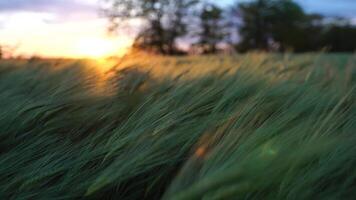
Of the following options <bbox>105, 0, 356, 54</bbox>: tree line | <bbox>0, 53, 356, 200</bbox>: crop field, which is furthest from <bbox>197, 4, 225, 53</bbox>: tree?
<bbox>0, 53, 356, 200</bbox>: crop field

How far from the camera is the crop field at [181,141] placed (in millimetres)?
809

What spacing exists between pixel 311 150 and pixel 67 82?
1.01m

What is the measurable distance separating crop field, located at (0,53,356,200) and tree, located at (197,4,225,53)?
75.2ft

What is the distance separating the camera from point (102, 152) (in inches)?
41.8

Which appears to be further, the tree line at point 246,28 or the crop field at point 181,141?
the tree line at point 246,28

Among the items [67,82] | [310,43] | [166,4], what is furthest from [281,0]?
[67,82]

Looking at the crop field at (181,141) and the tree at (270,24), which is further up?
the crop field at (181,141)

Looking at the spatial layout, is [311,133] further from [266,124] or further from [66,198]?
[66,198]

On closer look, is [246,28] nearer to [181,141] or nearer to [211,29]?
[211,29]

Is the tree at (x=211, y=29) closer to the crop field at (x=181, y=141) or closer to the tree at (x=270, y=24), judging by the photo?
the tree at (x=270, y=24)

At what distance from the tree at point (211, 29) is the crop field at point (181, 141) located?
2291cm

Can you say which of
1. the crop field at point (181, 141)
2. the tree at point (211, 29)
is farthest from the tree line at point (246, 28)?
the crop field at point (181, 141)

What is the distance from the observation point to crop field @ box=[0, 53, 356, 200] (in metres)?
0.81

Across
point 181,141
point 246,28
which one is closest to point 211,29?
point 246,28
